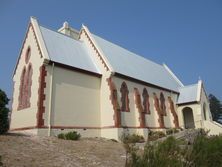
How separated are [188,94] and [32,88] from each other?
73.3 feet

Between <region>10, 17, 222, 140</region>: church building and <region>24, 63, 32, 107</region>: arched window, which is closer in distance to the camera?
<region>10, 17, 222, 140</region>: church building

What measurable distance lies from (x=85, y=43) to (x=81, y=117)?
9.97m

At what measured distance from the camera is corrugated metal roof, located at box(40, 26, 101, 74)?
70.1 ft

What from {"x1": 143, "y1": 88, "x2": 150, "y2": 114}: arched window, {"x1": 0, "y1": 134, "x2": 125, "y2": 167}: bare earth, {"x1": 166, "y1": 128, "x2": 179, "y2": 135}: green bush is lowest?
{"x1": 0, "y1": 134, "x2": 125, "y2": 167}: bare earth

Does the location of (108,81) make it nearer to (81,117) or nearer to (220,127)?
(81,117)

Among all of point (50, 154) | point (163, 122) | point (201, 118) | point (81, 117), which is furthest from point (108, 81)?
point (201, 118)

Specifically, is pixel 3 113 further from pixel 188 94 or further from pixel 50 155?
pixel 188 94

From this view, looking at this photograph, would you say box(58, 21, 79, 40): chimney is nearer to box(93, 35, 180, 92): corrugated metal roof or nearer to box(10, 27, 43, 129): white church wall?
box(93, 35, 180, 92): corrugated metal roof

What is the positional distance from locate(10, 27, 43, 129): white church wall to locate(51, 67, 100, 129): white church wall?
1559 millimetres

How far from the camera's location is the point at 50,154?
36.7ft

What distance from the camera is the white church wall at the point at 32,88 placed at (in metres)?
19.4

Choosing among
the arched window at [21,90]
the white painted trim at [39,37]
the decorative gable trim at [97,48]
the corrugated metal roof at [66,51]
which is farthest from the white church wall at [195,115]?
the white painted trim at [39,37]

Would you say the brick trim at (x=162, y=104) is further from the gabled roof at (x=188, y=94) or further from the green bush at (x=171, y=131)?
the gabled roof at (x=188, y=94)

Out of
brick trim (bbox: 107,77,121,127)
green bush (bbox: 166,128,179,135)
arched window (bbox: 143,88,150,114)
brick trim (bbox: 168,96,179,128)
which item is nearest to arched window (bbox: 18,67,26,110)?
brick trim (bbox: 107,77,121,127)
